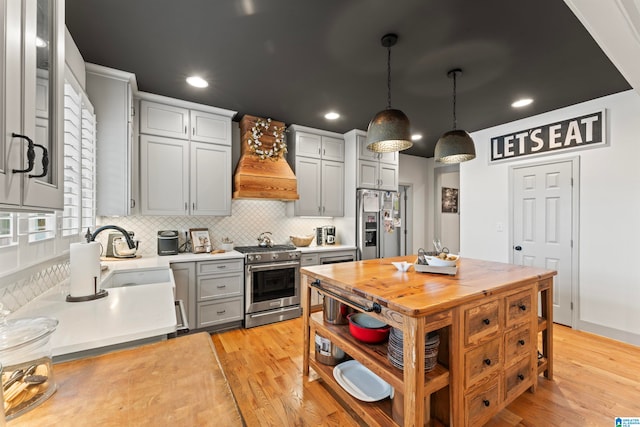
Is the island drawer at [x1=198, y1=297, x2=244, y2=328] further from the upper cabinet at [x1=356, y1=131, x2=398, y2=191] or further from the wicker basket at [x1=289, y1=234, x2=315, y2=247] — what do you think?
the upper cabinet at [x1=356, y1=131, x2=398, y2=191]

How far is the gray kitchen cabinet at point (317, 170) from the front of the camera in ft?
13.0

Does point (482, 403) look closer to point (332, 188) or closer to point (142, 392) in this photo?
point (142, 392)

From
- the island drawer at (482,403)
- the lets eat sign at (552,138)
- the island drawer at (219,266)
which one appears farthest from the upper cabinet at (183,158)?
the lets eat sign at (552,138)

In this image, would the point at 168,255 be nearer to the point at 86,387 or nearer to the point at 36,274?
the point at 36,274

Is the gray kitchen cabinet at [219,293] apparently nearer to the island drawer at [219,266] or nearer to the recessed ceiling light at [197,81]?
the island drawer at [219,266]

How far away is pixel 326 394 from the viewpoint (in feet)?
6.77

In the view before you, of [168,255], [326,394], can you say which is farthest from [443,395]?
[168,255]

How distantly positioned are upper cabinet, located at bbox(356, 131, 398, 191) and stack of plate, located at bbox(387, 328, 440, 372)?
2861mm

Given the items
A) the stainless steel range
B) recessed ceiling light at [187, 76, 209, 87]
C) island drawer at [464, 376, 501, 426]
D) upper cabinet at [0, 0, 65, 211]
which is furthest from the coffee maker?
upper cabinet at [0, 0, 65, 211]

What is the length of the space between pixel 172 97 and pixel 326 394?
133 inches

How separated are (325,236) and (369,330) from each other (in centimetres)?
268

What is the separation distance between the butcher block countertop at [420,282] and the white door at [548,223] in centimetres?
169

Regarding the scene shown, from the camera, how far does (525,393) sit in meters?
2.06

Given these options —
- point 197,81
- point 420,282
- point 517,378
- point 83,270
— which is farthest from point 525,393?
point 197,81
